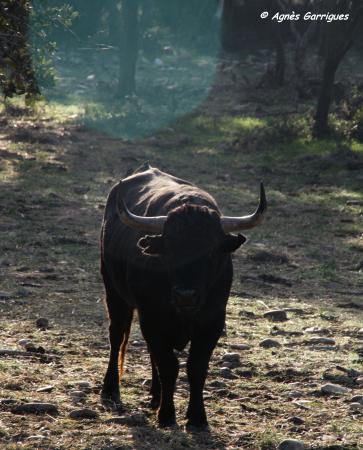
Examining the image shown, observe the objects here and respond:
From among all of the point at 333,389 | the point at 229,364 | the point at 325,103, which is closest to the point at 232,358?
the point at 229,364

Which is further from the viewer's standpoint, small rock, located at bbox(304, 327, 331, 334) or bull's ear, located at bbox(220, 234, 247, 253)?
small rock, located at bbox(304, 327, 331, 334)

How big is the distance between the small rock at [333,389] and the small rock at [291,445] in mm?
1376

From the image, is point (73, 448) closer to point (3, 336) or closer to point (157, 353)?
point (157, 353)

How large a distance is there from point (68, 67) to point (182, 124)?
13745 millimetres

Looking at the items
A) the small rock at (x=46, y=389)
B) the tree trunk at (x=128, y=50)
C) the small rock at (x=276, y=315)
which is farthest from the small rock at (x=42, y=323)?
the tree trunk at (x=128, y=50)

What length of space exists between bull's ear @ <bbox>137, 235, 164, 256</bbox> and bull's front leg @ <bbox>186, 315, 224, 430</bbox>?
57 cm

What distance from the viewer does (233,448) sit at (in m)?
6.47

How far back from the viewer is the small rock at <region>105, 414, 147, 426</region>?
6941 mm

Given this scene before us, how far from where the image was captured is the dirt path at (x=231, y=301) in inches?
271

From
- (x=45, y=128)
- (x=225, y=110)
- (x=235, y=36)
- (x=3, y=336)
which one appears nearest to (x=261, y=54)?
(x=235, y=36)

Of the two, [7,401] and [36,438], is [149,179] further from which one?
[36,438]

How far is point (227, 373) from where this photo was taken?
26.9 feet

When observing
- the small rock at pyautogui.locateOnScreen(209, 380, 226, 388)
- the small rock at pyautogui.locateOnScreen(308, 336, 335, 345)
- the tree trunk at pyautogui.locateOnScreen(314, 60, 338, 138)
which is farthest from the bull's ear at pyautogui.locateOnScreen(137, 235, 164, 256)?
the tree trunk at pyautogui.locateOnScreen(314, 60, 338, 138)

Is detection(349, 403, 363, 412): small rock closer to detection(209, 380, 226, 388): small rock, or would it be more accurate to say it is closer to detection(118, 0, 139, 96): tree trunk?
detection(209, 380, 226, 388): small rock
